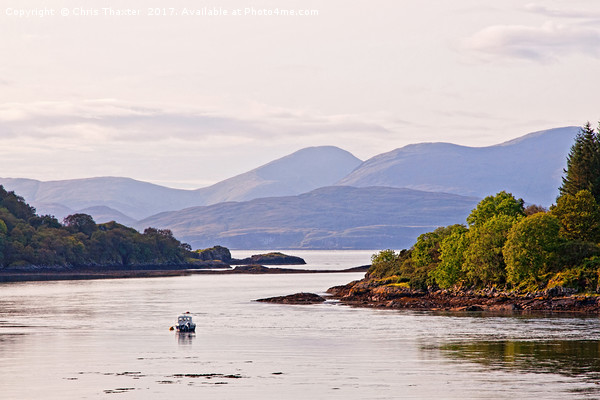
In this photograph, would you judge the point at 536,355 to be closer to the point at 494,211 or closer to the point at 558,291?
the point at 558,291

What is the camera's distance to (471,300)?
4855 inches

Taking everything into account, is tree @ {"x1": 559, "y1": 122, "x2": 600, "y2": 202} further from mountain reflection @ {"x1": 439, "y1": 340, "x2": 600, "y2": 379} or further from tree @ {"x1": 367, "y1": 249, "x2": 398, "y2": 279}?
mountain reflection @ {"x1": 439, "y1": 340, "x2": 600, "y2": 379}

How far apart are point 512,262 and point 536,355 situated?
51541mm

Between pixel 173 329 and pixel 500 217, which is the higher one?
pixel 500 217

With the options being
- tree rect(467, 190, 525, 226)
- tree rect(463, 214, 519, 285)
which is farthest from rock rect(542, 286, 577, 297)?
tree rect(467, 190, 525, 226)

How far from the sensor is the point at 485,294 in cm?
12481

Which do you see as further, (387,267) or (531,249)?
(387,267)

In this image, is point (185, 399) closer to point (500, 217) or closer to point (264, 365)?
point (264, 365)

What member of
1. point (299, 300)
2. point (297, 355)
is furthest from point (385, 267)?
point (297, 355)

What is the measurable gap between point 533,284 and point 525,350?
48249 millimetres

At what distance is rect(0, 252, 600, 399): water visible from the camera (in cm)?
5434

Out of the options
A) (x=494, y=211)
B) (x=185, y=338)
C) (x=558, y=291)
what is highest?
(x=494, y=211)

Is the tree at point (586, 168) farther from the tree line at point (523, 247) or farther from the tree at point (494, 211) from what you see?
the tree at point (494, 211)

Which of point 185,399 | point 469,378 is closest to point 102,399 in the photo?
point 185,399
